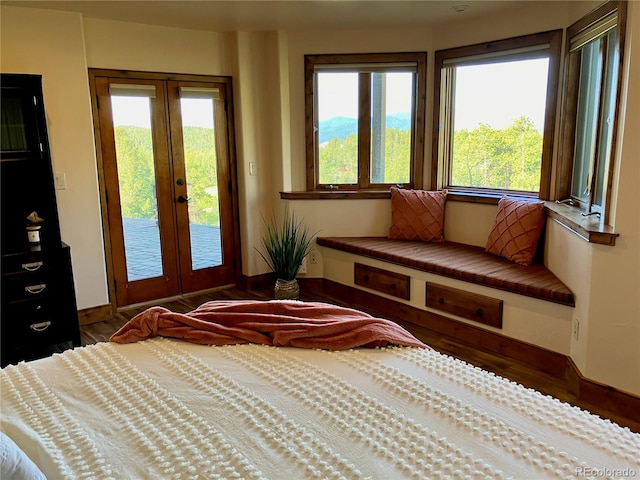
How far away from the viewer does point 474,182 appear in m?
4.21

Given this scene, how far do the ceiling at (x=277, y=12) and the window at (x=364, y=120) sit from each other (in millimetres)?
327

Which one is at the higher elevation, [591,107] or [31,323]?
[591,107]

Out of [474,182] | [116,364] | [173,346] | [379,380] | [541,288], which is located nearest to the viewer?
[379,380]

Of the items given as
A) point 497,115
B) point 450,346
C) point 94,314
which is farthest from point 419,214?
point 94,314

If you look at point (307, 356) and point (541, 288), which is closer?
point (307, 356)

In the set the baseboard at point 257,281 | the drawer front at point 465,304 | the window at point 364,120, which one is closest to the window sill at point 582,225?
the drawer front at point 465,304

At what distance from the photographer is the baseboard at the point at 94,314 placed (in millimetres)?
3828

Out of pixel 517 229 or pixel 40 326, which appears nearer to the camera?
pixel 40 326

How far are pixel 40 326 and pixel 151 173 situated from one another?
1500mm

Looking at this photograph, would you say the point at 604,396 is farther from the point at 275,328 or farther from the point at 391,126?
the point at 391,126

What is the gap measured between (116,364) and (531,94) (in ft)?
11.2

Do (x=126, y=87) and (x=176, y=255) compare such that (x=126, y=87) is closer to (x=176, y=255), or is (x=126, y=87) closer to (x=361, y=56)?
(x=176, y=255)

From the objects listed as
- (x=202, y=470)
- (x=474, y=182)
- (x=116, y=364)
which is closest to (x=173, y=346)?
(x=116, y=364)

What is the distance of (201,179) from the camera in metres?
4.40
